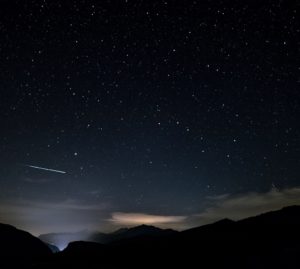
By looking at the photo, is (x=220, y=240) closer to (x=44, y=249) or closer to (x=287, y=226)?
(x=287, y=226)

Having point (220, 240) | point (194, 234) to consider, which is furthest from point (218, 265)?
point (194, 234)

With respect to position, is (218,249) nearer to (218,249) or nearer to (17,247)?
(218,249)

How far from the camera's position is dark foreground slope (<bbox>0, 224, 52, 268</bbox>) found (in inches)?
3349

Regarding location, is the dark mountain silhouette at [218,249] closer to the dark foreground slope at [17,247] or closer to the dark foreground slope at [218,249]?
the dark foreground slope at [218,249]

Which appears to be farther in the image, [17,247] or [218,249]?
[17,247]

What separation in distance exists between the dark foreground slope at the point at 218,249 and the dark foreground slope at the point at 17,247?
3229 centimetres

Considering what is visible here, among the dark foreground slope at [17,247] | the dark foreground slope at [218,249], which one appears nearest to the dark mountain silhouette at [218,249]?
the dark foreground slope at [218,249]

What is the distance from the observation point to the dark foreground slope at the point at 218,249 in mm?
41219

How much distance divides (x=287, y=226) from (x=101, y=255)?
2743cm

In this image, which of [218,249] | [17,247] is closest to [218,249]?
[218,249]

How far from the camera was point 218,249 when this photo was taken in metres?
48.6

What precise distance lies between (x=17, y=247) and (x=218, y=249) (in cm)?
6487

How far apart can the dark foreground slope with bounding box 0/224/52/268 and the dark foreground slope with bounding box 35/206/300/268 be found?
106ft

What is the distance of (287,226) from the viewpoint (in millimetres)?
50500
